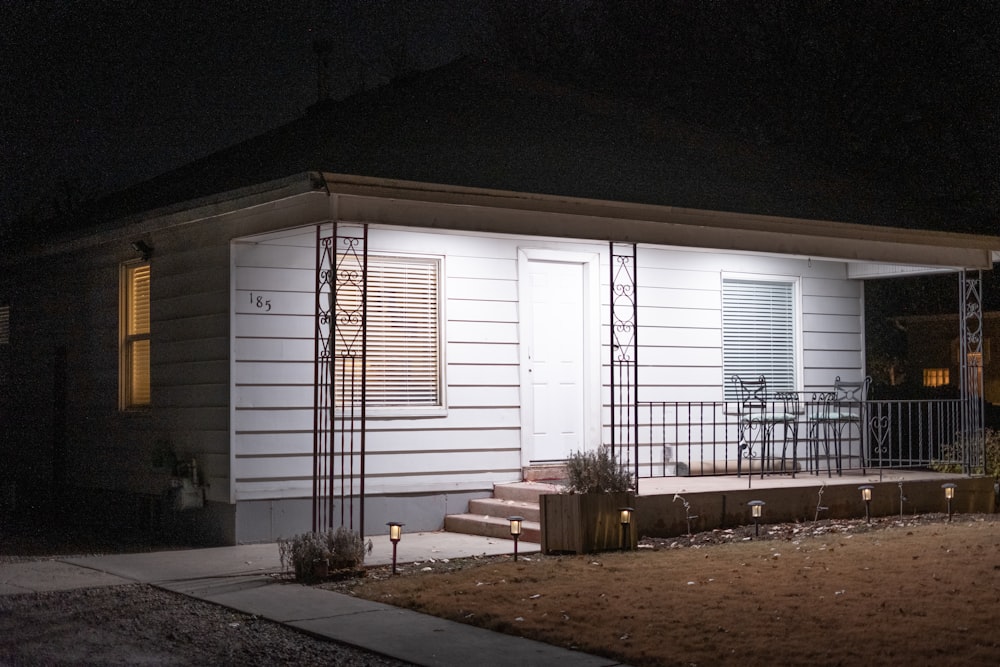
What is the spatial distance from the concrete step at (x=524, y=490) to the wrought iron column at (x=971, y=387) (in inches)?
208

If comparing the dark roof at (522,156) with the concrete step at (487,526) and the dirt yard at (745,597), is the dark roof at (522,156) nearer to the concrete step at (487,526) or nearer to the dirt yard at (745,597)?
the concrete step at (487,526)

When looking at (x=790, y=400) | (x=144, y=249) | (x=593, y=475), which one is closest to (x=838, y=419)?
(x=790, y=400)

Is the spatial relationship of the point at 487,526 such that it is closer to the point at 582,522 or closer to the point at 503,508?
the point at 503,508

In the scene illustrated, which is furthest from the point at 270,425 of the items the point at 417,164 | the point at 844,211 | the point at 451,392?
the point at 844,211

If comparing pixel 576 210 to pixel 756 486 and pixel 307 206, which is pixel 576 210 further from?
pixel 756 486

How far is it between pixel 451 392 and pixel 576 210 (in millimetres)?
2749

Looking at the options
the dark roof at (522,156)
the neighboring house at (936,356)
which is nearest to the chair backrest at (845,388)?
the dark roof at (522,156)

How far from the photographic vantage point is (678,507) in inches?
478

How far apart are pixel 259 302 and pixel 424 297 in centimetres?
191

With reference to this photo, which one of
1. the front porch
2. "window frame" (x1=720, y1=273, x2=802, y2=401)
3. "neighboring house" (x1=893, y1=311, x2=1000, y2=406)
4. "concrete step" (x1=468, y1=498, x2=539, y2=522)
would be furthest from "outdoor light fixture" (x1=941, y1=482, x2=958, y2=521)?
"neighboring house" (x1=893, y1=311, x2=1000, y2=406)

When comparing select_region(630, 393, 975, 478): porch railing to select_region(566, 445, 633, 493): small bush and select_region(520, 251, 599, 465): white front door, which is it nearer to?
select_region(520, 251, 599, 465): white front door

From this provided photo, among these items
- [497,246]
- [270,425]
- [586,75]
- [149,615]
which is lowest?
[149,615]

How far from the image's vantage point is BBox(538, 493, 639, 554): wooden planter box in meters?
10.9

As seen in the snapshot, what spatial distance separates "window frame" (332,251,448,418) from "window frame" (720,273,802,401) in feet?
13.0
